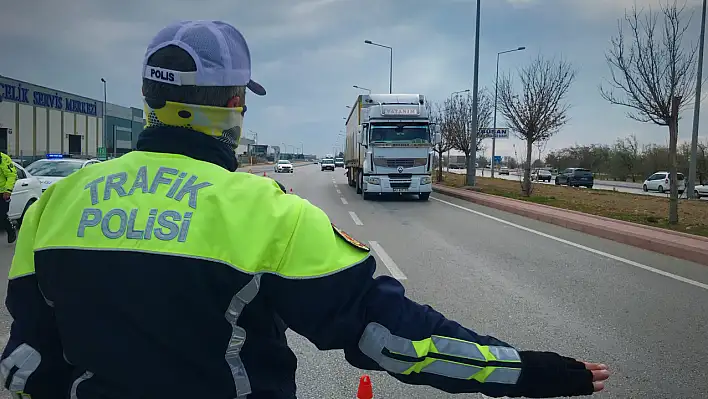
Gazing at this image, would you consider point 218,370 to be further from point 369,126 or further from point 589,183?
point 589,183

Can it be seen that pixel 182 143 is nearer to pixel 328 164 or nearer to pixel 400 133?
pixel 400 133

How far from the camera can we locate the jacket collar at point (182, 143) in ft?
5.14


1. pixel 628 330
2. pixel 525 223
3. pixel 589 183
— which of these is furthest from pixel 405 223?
pixel 589 183

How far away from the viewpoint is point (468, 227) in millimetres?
14398

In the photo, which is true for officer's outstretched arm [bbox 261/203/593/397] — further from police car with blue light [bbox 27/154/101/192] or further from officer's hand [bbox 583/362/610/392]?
police car with blue light [bbox 27/154/101/192]

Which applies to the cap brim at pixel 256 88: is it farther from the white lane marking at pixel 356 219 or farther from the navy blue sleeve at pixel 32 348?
the white lane marking at pixel 356 219

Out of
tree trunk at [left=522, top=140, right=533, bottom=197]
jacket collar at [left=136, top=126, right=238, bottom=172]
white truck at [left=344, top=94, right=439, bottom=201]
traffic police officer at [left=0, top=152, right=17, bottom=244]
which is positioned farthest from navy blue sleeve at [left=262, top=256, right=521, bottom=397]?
tree trunk at [left=522, top=140, right=533, bottom=197]

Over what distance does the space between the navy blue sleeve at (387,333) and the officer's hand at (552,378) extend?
3 centimetres

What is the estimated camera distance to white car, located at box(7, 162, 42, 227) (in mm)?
11852

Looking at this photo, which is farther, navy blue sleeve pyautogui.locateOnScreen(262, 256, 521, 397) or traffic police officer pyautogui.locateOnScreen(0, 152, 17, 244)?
traffic police officer pyautogui.locateOnScreen(0, 152, 17, 244)

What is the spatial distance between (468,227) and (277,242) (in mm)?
13381

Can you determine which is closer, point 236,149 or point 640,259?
point 236,149

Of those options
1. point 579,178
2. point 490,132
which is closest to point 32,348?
point 490,132

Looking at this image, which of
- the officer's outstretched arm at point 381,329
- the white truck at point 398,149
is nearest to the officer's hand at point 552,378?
the officer's outstretched arm at point 381,329
